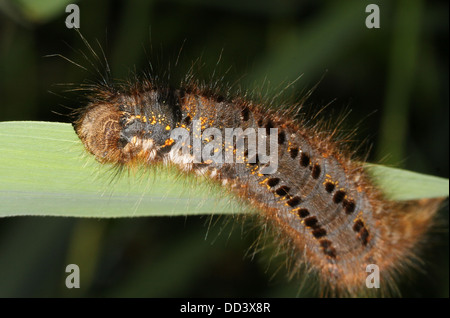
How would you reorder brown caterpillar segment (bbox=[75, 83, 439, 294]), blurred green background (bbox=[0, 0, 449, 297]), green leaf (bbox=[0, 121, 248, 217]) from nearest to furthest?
green leaf (bbox=[0, 121, 248, 217])
brown caterpillar segment (bbox=[75, 83, 439, 294])
blurred green background (bbox=[0, 0, 449, 297])

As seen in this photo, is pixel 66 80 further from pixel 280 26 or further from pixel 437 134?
pixel 437 134

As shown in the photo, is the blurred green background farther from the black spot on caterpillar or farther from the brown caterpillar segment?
the black spot on caterpillar

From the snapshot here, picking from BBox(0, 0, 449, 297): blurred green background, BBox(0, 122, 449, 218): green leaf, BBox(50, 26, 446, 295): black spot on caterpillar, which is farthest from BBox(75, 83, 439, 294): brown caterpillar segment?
BBox(0, 0, 449, 297): blurred green background

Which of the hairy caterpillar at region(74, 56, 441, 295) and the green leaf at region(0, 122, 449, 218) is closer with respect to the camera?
the green leaf at region(0, 122, 449, 218)

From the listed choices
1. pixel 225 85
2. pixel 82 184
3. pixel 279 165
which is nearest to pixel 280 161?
pixel 279 165

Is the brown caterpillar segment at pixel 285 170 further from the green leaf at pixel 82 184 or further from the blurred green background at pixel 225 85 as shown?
the blurred green background at pixel 225 85
